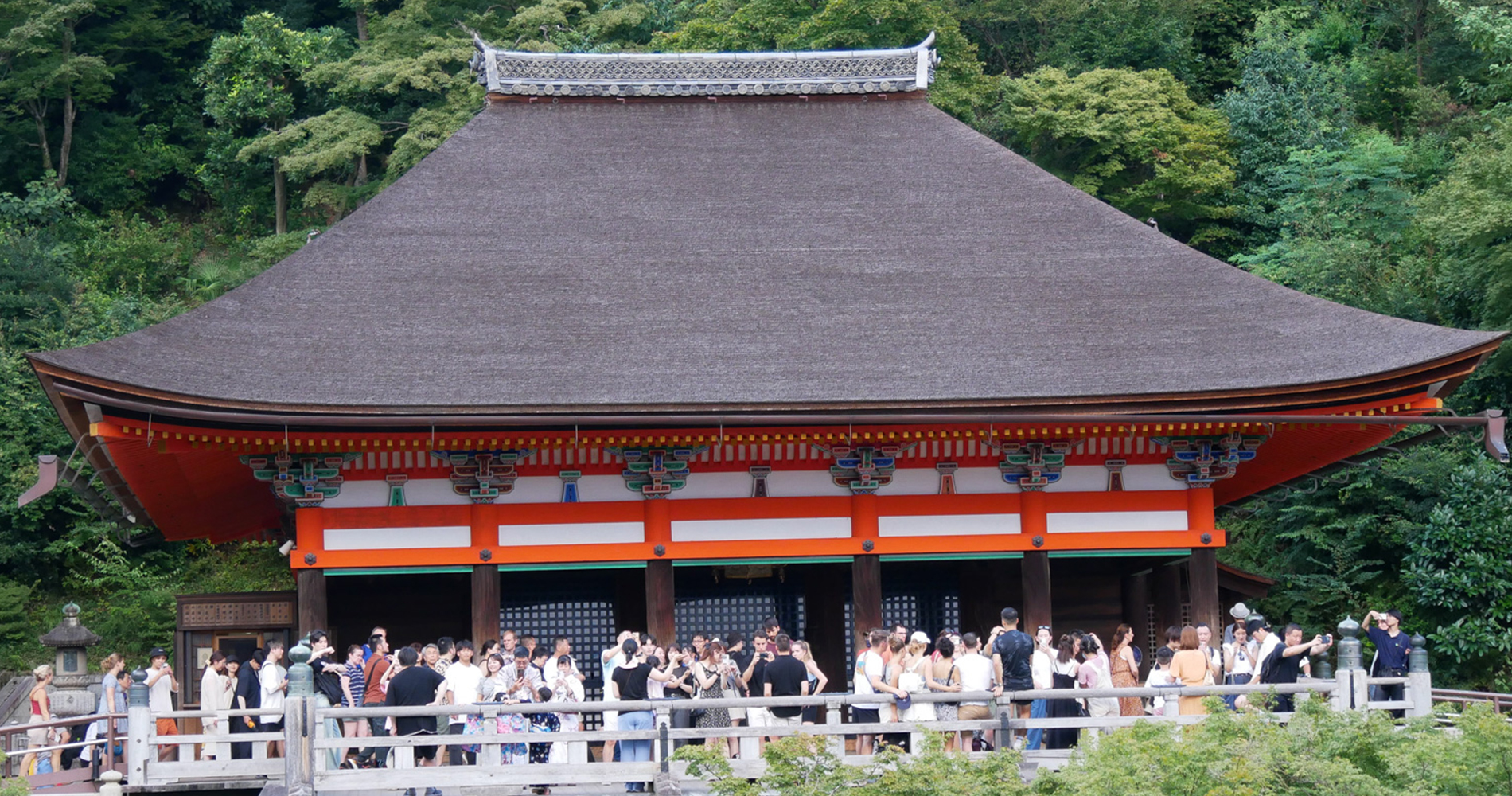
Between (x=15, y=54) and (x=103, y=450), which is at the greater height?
(x=15, y=54)

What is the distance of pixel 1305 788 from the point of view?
1027 centimetres

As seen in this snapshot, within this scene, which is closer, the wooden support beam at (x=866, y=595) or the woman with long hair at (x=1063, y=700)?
the woman with long hair at (x=1063, y=700)

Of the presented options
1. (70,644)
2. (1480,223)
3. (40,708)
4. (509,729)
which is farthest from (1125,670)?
(70,644)

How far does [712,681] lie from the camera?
12281 millimetres

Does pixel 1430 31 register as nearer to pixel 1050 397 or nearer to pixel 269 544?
pixel 1050 397

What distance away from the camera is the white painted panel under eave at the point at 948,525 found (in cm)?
1578

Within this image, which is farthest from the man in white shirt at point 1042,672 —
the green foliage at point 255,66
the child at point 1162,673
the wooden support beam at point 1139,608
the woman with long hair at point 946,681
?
the green foliage at point 255,66

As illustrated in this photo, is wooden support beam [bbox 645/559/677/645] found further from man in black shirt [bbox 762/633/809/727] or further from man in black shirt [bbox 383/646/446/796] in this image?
man in black shirt [bbox 383/646/446/796]

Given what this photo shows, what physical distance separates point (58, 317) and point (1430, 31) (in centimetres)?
2762

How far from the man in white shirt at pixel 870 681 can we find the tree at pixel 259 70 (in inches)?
954

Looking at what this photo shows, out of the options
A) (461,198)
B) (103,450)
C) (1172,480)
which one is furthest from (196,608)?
(1172,480)

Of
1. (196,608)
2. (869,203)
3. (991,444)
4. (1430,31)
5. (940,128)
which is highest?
(1430,31)

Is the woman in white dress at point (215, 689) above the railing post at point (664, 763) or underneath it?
above

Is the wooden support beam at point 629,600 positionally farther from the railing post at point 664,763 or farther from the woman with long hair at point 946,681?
the railing post at point 664,763
